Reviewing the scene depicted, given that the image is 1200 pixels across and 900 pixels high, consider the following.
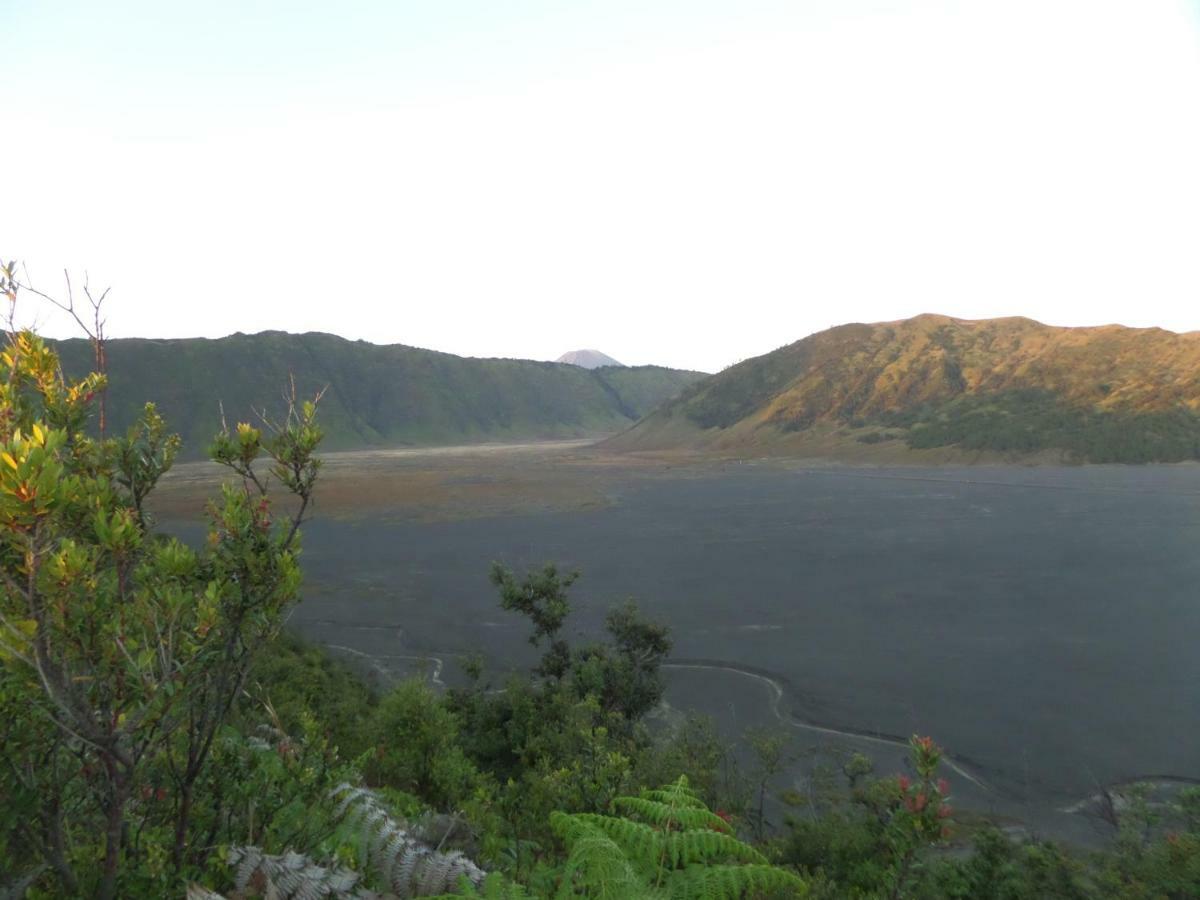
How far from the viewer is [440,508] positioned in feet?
208

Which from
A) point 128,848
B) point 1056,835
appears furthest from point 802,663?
point 128,848

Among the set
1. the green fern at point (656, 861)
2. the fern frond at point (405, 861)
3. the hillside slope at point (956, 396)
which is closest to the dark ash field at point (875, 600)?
the hillside slope at point (956, 396)

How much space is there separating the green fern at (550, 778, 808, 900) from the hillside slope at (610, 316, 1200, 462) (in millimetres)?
88138

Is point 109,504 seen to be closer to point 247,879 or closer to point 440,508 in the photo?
point 247,879

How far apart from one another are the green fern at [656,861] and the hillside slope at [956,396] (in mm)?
88138

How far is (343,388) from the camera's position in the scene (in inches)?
6924

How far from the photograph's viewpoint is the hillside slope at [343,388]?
5655 inches

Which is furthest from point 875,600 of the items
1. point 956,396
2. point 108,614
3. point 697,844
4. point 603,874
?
point 956,396

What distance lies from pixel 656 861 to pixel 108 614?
2.90 meters

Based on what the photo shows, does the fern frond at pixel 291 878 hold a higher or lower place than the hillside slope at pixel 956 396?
Result: lower

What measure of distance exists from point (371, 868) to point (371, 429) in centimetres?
17156

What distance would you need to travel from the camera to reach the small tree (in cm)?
258

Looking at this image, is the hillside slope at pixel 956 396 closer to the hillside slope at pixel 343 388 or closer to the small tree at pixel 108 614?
the hillside slope at pixel 343 388

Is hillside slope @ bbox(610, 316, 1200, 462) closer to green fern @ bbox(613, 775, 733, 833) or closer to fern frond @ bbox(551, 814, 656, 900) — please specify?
green fern @ bbox(613, 775, 733, 833)
